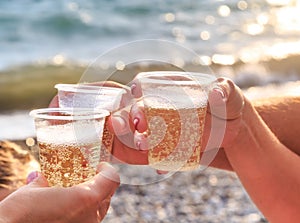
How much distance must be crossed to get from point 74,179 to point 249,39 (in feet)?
37.8

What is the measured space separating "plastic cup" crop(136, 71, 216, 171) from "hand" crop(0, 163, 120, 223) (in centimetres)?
28

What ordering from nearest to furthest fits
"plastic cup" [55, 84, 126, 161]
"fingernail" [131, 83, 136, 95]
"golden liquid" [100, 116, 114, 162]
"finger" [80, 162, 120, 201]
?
"finger" [80, 162, 120, 201] → "golden liquid" [100, 116, 114, 162] → "plastic cup" [55, 84, 126, 161] → "fingernail" [131, 83, 136, 95]

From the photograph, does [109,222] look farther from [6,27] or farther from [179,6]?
[179,6]

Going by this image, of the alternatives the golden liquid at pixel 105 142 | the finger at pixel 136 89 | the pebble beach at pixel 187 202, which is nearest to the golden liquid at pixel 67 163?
the golden liquid at pixel 105 142

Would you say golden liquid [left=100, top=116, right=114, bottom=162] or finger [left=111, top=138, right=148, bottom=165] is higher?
golden liquid [left=100, top=116, right=114, bottom=162]

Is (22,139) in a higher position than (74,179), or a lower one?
lower

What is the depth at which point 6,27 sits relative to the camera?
1285 cm

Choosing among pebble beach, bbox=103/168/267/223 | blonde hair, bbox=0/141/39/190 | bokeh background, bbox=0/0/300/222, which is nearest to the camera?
blonde hair, bbox=0/141/39/190

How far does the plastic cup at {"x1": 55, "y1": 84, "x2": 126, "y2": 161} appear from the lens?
228cm

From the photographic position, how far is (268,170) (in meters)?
2.88

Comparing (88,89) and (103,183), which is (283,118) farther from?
Result: (103,183)

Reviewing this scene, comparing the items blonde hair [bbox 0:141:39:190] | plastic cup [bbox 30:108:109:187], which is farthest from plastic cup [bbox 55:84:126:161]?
blonde hair [bbox 0:141:39:190]

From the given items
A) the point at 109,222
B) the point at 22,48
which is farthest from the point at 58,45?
the point at 109,222

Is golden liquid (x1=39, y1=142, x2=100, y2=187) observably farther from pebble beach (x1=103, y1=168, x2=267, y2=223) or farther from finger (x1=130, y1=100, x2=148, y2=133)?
pebble beach (x1=103, y1=168, x2=267, y2=223)
